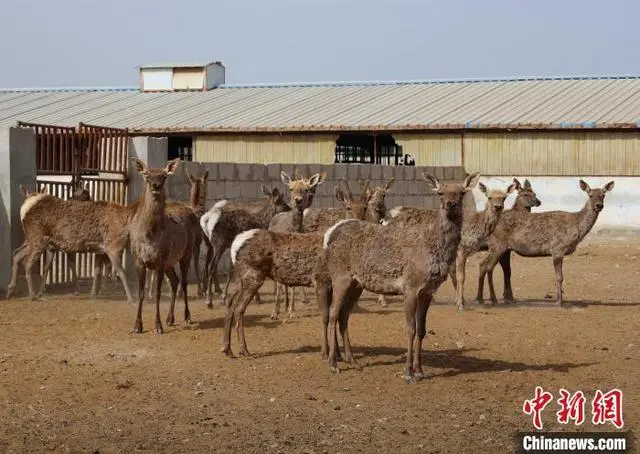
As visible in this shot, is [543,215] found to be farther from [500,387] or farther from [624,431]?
[624,431]

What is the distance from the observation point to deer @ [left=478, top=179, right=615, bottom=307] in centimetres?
1684

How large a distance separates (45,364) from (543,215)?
29.1ft

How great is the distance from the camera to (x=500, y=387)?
9961 mm

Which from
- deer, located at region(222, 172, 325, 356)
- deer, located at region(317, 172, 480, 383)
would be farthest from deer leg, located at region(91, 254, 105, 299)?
deer, located at region(317, 172, 480, 383)

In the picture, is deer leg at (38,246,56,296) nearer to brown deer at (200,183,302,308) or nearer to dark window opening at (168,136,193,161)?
brown deer at (200,183,302,308)

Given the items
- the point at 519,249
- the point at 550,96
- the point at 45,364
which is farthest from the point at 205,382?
the point at 550,96

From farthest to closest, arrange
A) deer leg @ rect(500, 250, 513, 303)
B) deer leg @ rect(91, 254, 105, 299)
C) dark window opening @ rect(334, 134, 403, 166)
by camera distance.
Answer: dark window opening @ rect(334, 134, 403, 166) → deer leg @ rect(91, 254, 105, 299) → deer leg @ rect(500, 250, 513, 303)

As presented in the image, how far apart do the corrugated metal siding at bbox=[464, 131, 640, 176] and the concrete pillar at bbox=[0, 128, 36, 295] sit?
51.1ft

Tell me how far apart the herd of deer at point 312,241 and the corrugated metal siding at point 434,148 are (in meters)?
10.9

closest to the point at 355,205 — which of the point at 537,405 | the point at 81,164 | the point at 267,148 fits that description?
the point at 81,164

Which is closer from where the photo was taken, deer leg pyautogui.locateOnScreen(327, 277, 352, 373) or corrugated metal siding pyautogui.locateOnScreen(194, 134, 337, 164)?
deer leg pyautogui.locateOnScreen(327, 277, 352, 373)

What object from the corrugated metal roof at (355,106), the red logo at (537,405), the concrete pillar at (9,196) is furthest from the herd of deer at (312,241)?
the corrugated metal roof at (355,106)

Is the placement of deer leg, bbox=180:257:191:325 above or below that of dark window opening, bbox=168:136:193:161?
below

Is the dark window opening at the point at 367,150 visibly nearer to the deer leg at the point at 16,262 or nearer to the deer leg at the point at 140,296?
the deer leg at the point at 16,262
